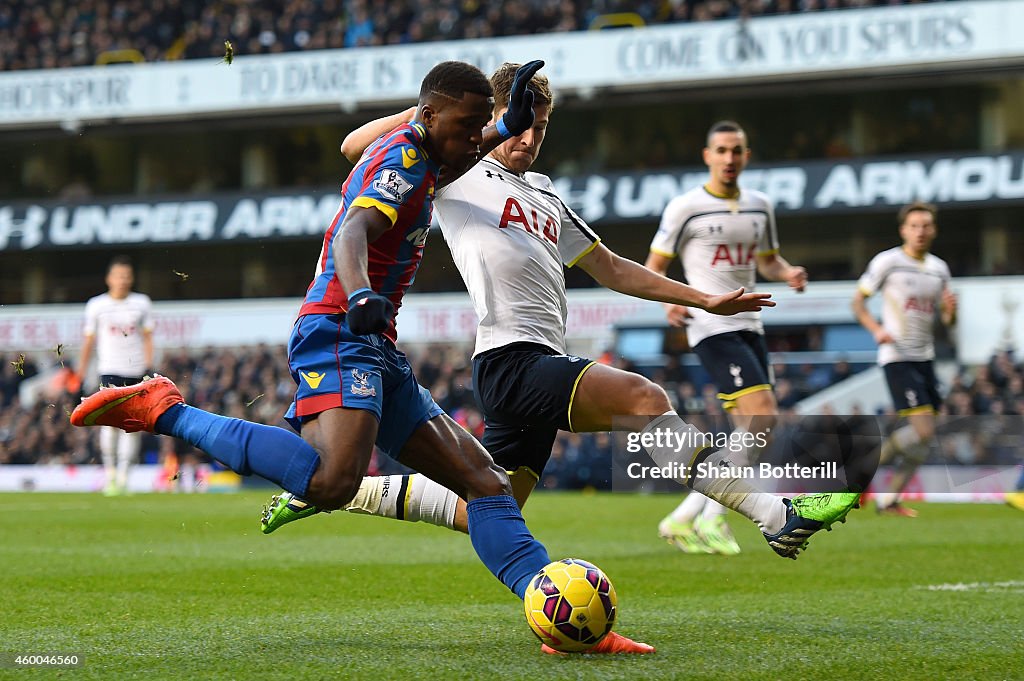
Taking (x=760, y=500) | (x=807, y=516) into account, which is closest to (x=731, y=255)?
(x=760, y=500)

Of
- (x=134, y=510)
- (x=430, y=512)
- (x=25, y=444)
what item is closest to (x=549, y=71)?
(x=25, y=444)

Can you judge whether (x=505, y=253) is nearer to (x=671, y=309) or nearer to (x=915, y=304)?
(x=671, y=309)

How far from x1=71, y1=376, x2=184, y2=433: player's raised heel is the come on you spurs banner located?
69.5 ft

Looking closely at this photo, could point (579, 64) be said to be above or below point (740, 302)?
above

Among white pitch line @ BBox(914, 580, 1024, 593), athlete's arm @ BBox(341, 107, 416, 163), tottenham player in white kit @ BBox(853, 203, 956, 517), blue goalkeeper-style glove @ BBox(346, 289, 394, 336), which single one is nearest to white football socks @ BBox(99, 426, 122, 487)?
tottenham player in white kit @ BBox(853, 203, 956, 517)

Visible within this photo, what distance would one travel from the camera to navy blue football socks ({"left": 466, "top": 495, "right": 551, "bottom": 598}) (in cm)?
414

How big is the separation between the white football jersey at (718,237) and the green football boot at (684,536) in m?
1.10

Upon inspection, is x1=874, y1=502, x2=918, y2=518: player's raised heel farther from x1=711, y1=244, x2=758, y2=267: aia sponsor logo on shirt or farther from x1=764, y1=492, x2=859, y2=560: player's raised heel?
x1=764, y1=492, x2=859, y2=560: player's raised heel

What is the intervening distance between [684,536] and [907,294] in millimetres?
4328

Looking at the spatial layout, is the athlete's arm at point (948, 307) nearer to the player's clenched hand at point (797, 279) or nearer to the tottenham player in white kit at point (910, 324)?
the tottenham player in white kit at point (910, 324)

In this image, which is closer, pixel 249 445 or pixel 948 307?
pixel 249 445

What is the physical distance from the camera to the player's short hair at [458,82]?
411 centimetres

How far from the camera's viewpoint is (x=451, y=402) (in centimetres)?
1984

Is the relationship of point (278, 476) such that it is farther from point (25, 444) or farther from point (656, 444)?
point (25, 444)
